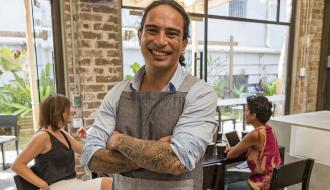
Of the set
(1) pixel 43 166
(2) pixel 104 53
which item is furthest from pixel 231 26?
(1) pixel 43 166

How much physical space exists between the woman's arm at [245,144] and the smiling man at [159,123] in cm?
114

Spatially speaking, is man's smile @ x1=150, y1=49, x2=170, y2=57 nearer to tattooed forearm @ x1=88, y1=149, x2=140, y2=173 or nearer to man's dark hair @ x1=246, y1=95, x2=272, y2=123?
tattooed forearm @ x1=88, y1=149, x2=140, y2=173

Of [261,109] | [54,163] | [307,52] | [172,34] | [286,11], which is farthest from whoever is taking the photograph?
[307,52]

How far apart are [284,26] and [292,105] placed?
4.13ft

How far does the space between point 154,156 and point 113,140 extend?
19 cm

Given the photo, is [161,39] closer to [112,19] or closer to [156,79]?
[156,79]

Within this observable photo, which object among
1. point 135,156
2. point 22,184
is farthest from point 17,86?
point 135,156

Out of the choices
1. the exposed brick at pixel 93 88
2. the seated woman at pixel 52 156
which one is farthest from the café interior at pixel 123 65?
the seated woman at pixel 52 156

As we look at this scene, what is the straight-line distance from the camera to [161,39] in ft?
3.63

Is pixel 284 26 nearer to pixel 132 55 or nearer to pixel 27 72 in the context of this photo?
pixel 132 55

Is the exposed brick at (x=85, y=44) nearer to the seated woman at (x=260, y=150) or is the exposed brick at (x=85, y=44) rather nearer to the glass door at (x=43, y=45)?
the glass door at (x=43, y=45)

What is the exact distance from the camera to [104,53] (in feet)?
9.00

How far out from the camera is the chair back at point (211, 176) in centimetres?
187

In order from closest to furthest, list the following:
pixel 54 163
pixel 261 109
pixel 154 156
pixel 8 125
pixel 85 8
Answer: pixel 154 156, pixel 54 163, pixel 261 109, pixel 85 8, pixel 8 125
